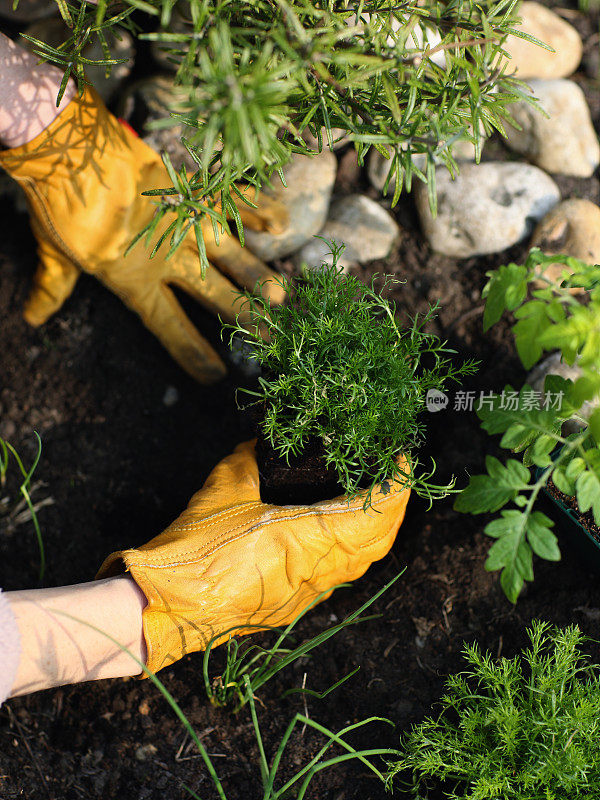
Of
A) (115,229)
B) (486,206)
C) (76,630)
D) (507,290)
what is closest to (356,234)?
(486,206)

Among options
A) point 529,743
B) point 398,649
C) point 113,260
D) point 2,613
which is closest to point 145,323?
point 113,260

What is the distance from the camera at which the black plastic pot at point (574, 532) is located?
1686 millimetres

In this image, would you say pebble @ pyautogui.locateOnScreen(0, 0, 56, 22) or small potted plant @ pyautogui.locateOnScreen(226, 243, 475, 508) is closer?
small potted plant @ pyautogui.locateOnScreen(226, 243, 475, 508)

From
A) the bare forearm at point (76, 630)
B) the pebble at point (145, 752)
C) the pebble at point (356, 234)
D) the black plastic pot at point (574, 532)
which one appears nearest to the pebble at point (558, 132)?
the pebble at point (356, 234)

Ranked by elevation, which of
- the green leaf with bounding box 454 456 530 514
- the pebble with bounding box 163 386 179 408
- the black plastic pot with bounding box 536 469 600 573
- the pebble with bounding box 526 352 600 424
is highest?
the green leaf with bounding box 454 456 530 514

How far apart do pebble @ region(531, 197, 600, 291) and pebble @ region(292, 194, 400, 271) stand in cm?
53

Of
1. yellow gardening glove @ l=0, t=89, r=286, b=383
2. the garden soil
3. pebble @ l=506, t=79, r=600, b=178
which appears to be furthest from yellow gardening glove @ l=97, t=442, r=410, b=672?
pebble @ l=506, t=79, r=600, b=178

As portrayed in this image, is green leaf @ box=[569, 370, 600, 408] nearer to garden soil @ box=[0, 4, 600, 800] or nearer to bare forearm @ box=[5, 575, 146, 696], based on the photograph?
garden soil @ box=[0, 4, 600, 800]

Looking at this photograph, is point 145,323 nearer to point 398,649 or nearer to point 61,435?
point 61,435

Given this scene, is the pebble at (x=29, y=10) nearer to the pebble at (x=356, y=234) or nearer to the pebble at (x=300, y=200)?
the pebble at (x=300, y=200)

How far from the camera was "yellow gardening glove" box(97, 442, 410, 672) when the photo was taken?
5.03 feet

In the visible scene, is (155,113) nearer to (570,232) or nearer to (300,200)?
(300,200)

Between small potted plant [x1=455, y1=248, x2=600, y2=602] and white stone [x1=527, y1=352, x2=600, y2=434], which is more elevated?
small potted plant [x1=455, y1=248, x2=600, y2=602]

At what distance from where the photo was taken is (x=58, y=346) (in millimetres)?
2295
